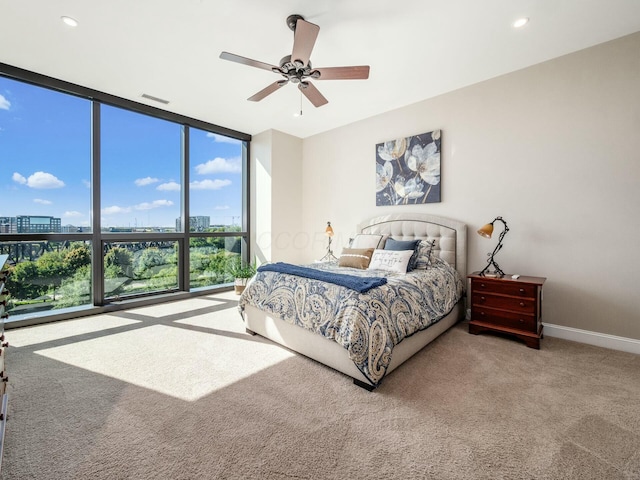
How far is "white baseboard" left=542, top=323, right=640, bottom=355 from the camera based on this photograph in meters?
2.61

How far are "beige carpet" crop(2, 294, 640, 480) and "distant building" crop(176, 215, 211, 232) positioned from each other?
229 centimetres

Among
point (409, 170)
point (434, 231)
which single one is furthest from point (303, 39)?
point (434, 231)

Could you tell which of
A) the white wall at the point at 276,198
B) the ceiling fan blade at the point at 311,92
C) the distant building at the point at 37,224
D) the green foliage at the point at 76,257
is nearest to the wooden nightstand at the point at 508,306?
the ceiling fan blade at the point at 311,92

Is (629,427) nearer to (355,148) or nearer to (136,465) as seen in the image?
(136,465)

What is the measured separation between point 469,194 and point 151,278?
15.3ft

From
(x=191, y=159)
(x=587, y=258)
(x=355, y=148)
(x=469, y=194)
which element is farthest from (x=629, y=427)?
(x=191, y=159)

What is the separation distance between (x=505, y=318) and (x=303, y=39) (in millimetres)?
3087

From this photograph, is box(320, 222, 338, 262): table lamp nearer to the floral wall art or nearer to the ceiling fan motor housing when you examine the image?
the floral wall art

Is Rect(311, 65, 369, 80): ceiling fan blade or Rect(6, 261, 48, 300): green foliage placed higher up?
Rect(311, 65, 369, 80): ceiling fan blade

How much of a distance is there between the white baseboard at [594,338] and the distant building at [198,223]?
4.89m

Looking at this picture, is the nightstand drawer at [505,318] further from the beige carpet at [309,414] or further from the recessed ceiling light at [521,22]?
the recessed ceiling light at [521,22]

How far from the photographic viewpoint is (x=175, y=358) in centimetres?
251

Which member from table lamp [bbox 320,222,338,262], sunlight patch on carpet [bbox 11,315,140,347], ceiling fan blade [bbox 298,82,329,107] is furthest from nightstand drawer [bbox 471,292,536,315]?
sunlight patch on carpet [bbox 11,315,140,347]

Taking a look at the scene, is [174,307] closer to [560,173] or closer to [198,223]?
[198,223]
